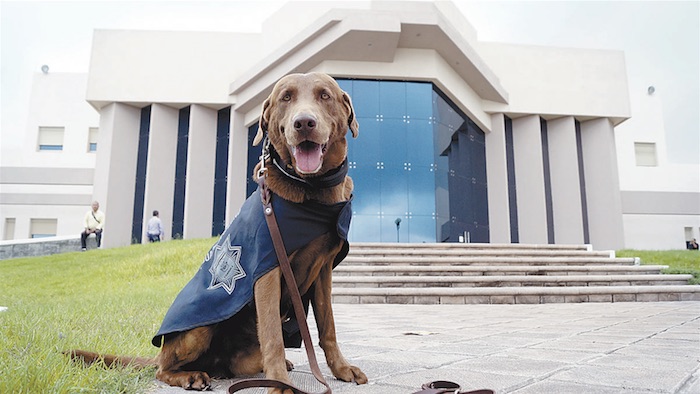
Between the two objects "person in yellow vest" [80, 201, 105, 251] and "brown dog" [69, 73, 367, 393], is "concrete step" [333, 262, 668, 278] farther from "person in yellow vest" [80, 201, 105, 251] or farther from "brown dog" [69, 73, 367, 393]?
"person in yellow vest" [80, 201, 105, 251]

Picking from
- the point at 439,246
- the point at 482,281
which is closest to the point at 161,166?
the point at 439,246

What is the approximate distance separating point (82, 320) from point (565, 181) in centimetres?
2155

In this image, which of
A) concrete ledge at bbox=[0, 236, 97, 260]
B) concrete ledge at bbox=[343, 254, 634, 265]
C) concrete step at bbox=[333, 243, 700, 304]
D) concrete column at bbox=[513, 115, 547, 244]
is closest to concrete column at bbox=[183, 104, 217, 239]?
concrete ledge at bbox=[0, 236, 97, 260]

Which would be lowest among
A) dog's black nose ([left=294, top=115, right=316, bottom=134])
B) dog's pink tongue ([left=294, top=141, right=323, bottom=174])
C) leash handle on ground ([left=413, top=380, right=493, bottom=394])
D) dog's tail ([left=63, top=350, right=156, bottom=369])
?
leash handle on ground ([left=413, top=380, right=493, bottom=394])

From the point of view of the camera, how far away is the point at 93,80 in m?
20.8

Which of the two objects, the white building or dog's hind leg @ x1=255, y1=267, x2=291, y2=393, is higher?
the white building

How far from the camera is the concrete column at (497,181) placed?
20.4m

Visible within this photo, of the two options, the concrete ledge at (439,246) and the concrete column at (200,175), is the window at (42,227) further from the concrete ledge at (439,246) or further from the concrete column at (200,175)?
the concrete ledge at (439,246)

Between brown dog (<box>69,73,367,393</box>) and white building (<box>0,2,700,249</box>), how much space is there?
14000 mm

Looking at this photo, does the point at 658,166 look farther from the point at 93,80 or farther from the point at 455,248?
the point at 93,80

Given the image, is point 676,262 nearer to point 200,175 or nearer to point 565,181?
point 565,181

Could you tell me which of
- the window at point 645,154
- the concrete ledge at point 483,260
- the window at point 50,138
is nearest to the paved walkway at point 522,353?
the concrete ledge at point 483,260

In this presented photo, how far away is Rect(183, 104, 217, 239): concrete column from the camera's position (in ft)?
65.4

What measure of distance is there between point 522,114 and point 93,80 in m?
18.8
